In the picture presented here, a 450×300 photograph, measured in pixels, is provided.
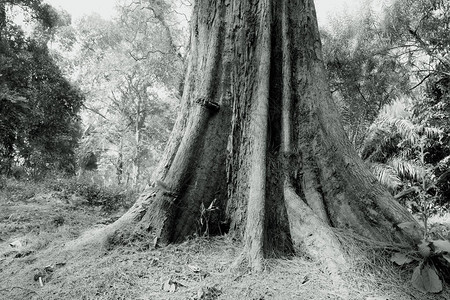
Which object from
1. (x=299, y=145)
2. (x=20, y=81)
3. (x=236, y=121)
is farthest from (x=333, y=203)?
→ (x=20, y=81)

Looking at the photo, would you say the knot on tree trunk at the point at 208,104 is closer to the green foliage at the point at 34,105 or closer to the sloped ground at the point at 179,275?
the sloped ground at the point at 179,275

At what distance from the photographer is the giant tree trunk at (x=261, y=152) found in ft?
8.83

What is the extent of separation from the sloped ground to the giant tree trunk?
19 centimetres

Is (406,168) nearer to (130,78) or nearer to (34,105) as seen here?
(34,105)

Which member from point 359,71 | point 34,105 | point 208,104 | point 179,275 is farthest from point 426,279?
point 359,71

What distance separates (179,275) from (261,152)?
1.23 meters

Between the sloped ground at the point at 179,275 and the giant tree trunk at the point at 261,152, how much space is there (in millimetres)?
192

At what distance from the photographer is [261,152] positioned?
2.89 m

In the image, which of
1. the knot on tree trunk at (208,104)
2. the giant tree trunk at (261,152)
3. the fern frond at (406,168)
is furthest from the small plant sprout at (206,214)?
the fern frond at (406,168)

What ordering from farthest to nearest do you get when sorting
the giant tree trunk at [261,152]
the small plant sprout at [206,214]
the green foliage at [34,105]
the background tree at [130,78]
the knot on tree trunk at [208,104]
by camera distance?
1. the background tree at [130,78]
2. the green foliage at [34,105]
3. the knot on tree trunk at [208,104]
4. the small plant sprout at [206,214]
5. the giant tree trunk at [261,152]

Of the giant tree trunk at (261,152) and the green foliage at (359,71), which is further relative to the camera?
the green foliage at (359,71)

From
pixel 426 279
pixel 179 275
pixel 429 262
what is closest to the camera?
pixel 426 279

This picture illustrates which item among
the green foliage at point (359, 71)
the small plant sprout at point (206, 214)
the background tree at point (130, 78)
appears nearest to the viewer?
the small plant sprout at point (206, 214)

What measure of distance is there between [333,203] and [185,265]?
4.55ft
